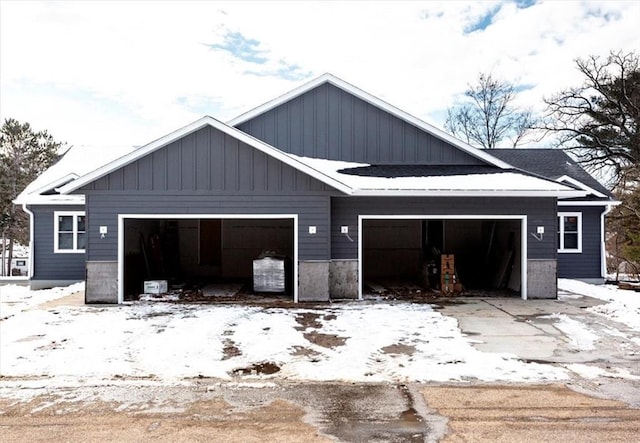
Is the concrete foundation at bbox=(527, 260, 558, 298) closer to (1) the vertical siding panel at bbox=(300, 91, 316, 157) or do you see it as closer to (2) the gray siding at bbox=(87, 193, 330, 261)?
(2) the gray siding at bbox=(87, 193, 330, 261)

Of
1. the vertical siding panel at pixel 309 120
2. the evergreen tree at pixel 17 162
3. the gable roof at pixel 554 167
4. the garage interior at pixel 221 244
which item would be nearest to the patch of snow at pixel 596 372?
the vertical siding panel at pixel 309 120

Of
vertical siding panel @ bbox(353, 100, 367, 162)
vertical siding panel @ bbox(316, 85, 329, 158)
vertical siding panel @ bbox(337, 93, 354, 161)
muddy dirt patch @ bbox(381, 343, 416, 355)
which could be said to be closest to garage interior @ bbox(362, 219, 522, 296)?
vertical siding panel @ bbox(353, 100, 367, 162)

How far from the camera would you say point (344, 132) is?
12969 mm

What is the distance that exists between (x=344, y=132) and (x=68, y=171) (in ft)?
28.3

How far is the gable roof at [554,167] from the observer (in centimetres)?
1505

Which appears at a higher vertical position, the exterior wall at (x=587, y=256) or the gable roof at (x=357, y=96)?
the gable roof at (x=357, y=96)

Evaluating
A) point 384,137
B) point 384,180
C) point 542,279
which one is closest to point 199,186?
point 384,180

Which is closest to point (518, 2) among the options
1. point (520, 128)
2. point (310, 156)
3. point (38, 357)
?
point (310, 156)

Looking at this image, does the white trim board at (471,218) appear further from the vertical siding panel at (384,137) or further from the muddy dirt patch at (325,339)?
the muddy dirt patch at (325,339)

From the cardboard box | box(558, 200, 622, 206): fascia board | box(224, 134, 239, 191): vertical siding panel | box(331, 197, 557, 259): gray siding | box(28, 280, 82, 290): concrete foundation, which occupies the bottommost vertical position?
box(28, 280, 82, 290): concrete foundation

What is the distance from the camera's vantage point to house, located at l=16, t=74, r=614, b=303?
34.6 feet

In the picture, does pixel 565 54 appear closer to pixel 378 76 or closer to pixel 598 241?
pixel 378 76

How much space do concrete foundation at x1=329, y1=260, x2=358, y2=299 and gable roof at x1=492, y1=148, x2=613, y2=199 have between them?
26.0ft

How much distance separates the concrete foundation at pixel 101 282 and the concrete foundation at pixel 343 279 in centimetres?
481
